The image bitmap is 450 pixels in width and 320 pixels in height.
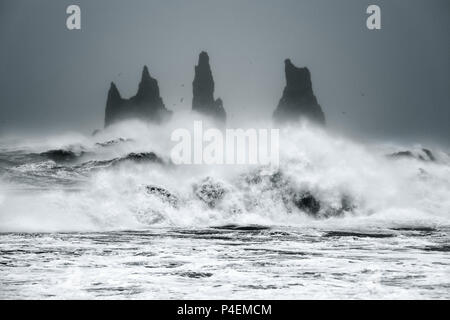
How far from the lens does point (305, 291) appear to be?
10125mm

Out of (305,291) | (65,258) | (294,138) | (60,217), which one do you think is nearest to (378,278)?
(305,291)

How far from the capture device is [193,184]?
158ft

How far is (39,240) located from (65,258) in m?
7.06

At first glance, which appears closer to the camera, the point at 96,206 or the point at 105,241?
the point at 105,241

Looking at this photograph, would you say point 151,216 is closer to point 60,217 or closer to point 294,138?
point 60,217

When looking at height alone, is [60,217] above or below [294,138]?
below

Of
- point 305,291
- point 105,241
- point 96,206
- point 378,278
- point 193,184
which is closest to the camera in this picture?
point 305,291

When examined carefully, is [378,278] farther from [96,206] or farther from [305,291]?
[96,206]

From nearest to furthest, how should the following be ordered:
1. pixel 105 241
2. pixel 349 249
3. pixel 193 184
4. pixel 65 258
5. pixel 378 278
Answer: pixel 378 278, pixel 65 258, pixel 349 249, pixel 105 241, pixel 193 184

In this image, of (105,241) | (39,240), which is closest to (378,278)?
(105,241)

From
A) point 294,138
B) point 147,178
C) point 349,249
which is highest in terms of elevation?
point 294,138
